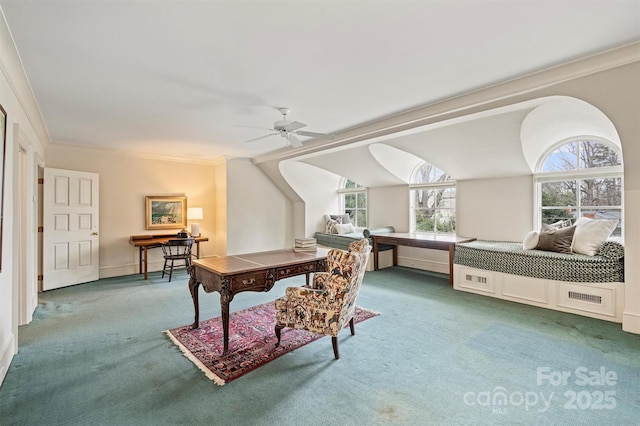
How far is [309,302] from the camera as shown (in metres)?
2.62

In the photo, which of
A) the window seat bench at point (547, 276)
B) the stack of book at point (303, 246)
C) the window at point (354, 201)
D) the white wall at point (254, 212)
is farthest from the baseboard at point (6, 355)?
the window at point (354, 201)

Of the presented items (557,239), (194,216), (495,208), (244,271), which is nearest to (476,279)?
(557,239)

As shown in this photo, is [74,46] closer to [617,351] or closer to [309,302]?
[309,302]

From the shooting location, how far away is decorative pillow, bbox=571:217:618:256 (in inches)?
143

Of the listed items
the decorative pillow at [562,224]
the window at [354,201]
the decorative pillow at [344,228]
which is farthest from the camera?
the window at [354,201]

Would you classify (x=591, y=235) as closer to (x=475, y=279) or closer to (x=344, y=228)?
(x=475, y=279)

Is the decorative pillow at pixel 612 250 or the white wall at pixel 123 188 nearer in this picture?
the decorative pillow at pixel 612 250

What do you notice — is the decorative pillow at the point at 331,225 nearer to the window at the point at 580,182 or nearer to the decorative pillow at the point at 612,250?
the window at the point at 580,182

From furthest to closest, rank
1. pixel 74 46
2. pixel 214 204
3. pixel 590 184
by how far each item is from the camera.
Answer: pixel 214 204, pixel 590 184, pixel 74 46

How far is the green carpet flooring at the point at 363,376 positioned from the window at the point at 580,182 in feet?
5.88

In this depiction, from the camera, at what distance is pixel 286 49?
240cm

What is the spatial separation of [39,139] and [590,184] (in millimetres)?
7958

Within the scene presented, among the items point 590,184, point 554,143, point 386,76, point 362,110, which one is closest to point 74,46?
point 386,76

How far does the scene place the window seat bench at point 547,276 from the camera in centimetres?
333
